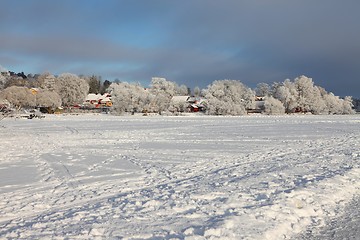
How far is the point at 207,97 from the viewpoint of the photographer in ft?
318

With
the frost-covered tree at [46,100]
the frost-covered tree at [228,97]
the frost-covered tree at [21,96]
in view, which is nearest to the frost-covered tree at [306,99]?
the frost-covered tree at [228,97]

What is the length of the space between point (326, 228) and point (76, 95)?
114173 mm

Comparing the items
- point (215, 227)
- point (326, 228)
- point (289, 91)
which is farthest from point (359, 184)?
point (289, 91)

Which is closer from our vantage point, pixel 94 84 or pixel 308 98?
pixel 308 98

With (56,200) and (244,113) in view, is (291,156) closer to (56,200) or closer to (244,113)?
(56,200)

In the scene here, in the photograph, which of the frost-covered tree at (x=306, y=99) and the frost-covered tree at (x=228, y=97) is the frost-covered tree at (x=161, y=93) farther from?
the frost-covered tree at (x=306, y=99)

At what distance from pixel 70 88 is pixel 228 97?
49.3 metres

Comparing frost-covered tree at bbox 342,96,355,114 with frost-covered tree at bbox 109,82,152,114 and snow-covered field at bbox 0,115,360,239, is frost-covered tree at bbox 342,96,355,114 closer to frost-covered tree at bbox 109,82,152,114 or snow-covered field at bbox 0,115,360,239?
frost-covered tree at bbox 109,82,152,114

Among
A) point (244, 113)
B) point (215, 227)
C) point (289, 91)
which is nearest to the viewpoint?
point (215, 227)

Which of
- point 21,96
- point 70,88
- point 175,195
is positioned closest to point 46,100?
point 21,96

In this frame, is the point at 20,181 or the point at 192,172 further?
the point at 192,172

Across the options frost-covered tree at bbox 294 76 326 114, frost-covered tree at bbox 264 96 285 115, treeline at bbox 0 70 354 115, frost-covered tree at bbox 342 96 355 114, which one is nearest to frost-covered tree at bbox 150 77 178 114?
treeline at bbox 0 70 354 115

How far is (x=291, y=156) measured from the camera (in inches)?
648

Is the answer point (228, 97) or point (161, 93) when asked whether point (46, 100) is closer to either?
point (161, 93)
